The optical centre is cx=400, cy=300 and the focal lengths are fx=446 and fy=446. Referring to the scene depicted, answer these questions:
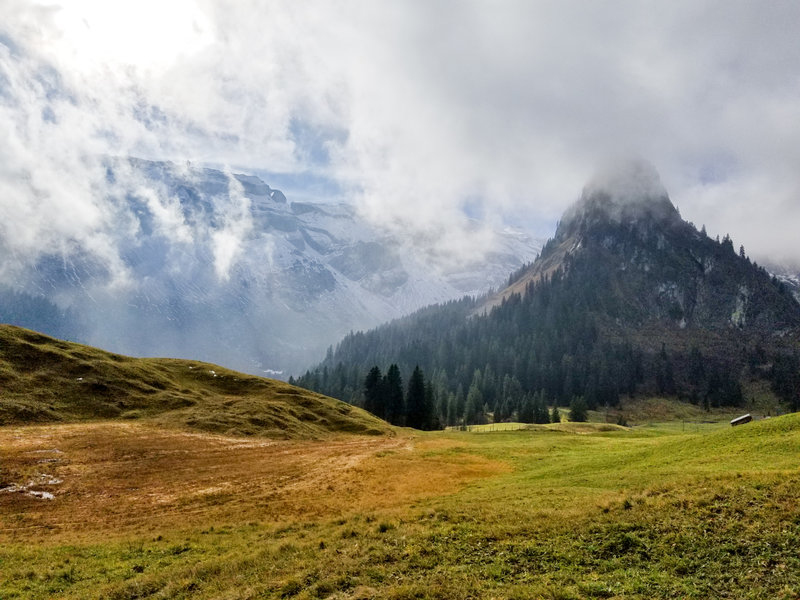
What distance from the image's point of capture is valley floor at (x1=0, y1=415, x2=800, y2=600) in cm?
1502

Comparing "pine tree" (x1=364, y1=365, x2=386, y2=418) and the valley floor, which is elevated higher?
"pine tree" (x1=364, y1=365, x2=386, y2=418)

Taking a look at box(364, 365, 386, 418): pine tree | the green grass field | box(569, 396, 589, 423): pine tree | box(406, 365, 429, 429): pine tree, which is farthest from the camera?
box(569, 396, 589, 423): pine tree

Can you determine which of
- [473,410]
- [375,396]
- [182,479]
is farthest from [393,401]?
[182,479]

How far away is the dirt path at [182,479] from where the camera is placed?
29516 mm

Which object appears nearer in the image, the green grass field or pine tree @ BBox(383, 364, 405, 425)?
the green grass field

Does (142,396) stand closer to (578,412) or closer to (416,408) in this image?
(416,408)

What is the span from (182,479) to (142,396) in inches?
1539

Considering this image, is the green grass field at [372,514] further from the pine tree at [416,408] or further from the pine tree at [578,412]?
the pine tree at [578,412]

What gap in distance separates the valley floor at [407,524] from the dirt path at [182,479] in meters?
0.24

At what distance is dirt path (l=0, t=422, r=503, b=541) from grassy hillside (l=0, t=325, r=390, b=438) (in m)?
6.29

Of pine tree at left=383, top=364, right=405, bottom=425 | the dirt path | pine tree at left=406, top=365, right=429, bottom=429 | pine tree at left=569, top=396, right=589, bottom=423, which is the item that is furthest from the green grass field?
pine tree at left=569, top=396, right=589, bottom=423

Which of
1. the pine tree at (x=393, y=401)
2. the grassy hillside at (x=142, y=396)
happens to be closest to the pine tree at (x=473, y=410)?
the pine tree at (x=393, y=401)

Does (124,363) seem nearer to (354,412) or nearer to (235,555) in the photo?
(354,412)

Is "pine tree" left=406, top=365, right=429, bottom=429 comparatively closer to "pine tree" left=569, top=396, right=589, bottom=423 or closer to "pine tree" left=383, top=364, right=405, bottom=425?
"pine tree" left=383, top=364, right=405, bottom=425
